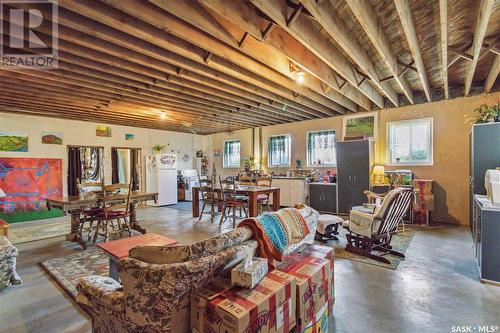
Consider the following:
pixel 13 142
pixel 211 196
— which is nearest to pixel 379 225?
pixel 211 196

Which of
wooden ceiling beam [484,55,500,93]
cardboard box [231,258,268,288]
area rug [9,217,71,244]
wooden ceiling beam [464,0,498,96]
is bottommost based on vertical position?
area rug [9,217,71,244]

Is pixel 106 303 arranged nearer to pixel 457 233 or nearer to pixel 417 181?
pixel 457 233

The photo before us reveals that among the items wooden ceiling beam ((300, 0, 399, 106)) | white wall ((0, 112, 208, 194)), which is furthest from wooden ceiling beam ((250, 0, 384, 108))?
white wall ((0, 112, 208, 194))

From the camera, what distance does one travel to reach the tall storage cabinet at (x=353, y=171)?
Result: 5805mm

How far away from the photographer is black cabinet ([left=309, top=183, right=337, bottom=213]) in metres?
6.40

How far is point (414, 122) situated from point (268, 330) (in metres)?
6.09

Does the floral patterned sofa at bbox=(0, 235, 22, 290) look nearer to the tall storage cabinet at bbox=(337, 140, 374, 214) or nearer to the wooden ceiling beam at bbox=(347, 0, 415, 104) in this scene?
the wooden ceiling beam at bbox=(347, 0, 415, 104)

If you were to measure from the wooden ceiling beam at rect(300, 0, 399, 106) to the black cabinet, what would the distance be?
3.23 m

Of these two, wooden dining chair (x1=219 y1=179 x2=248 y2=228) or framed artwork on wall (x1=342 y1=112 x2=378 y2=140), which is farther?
framed artwork on wall (x1=342 y1=112 x2=378 y2=140)

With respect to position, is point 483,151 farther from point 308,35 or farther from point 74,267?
point 74,267

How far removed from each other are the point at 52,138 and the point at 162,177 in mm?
3113

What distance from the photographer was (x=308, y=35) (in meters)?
2.66

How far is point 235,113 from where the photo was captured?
21.8 feet

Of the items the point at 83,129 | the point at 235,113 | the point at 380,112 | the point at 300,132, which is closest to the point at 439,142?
the point at 380,112
